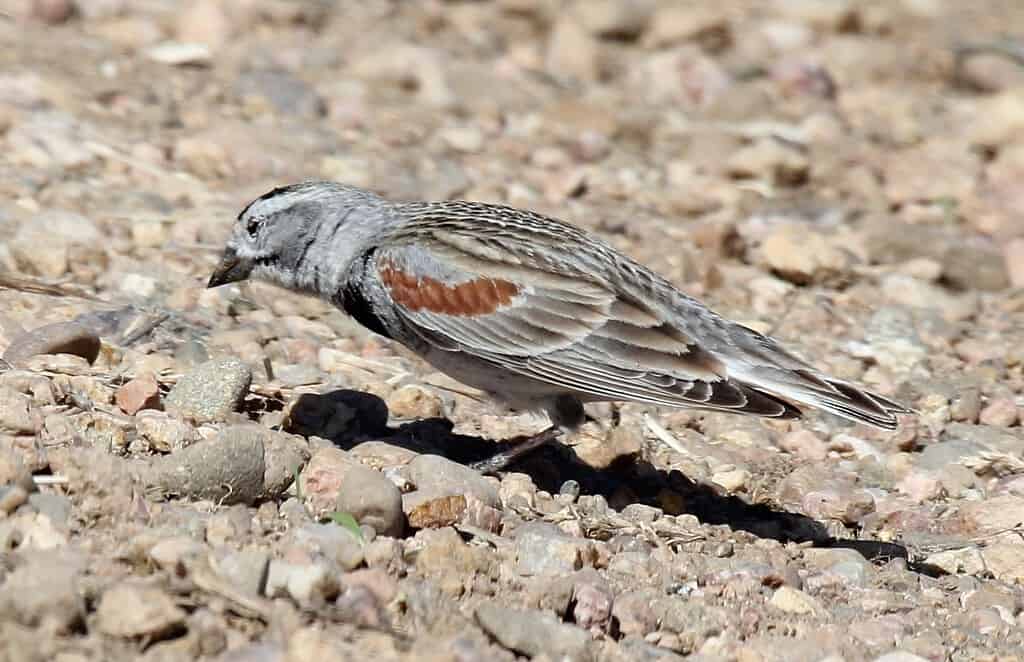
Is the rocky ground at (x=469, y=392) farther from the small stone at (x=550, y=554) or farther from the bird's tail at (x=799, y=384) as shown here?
the bird's tail at (x=799, y=384)

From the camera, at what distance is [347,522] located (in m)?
5.55

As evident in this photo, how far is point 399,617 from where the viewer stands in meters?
4.96

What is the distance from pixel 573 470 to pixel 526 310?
0.86 m

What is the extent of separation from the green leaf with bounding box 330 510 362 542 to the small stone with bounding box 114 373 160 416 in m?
1.12

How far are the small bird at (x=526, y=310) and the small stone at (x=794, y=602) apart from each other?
77 centimetres

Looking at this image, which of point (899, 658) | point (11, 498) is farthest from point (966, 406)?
point (11, 498)

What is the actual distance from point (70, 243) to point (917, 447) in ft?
13.8

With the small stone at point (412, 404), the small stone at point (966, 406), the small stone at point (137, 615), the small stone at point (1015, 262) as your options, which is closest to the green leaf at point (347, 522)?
the small stone at point (137, 615)

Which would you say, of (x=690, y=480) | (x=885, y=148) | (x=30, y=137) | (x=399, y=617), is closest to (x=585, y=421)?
(x=690, y=480)

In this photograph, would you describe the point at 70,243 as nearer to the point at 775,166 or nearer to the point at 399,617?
the point at 399,617

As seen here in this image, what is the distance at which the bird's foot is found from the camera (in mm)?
6820

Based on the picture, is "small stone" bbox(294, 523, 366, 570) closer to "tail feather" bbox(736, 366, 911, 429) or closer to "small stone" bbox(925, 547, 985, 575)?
"tail feather" bbox(736, 366, 911, 429)

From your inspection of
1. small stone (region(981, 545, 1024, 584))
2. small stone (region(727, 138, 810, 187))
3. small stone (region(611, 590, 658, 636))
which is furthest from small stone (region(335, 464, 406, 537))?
small stone (region(727, 138, 810, 187))

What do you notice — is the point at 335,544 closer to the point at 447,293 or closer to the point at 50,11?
the point at 447,293
